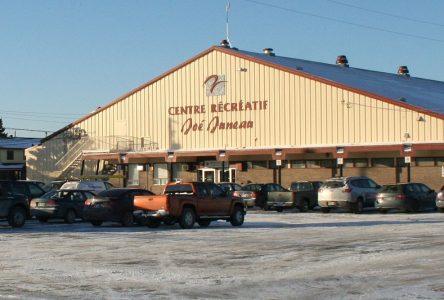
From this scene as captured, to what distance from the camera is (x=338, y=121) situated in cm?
4981

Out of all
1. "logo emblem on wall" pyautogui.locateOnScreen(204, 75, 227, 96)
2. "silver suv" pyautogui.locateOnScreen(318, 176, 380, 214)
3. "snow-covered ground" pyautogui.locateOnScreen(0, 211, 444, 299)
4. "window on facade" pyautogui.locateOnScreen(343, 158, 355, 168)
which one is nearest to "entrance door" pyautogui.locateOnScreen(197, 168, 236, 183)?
"logo emblem on wall" pyautogui.locateOnScreen(204, 75, 227, 96)

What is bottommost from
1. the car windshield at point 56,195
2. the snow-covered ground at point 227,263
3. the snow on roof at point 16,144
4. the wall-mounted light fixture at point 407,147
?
the snow-covered ground at point 227,263

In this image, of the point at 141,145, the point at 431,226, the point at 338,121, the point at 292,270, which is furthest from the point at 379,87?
the point at 292,270

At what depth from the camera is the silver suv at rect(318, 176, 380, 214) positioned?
122ft

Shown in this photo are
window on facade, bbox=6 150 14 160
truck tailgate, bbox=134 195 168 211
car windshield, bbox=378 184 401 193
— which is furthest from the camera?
window on facade, bbox=6 150 14 160

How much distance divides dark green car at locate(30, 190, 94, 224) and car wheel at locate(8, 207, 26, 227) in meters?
2.83

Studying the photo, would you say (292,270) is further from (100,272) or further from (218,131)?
(218,131)

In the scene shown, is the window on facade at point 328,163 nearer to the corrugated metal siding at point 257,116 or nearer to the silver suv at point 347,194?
the corrugated metal siding at point 257,116

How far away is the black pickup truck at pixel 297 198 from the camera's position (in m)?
39.5

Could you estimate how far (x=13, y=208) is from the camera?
28.7 m

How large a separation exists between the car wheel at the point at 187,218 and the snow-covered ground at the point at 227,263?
2.61ft

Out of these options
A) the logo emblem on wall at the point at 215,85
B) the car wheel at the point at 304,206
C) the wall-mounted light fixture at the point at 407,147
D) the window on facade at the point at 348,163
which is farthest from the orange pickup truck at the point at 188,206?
the logo emblem on wall at the point at 215,85

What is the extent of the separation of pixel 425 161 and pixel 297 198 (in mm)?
10737

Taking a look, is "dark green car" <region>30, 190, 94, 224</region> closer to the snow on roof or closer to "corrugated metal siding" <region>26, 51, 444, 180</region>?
"corrugated metal siding" <region>26, 51, 444, 180</region>
